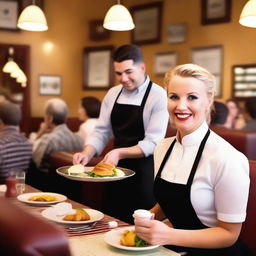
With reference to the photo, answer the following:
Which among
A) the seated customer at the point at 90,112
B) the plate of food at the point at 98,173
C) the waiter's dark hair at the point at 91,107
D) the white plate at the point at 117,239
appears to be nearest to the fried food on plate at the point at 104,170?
the plate of food at the point at 98,173

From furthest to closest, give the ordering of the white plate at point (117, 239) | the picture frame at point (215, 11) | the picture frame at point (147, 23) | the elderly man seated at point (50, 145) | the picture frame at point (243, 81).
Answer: the picture frame at point (147, 23), the picture frame at point (215, 11), the picture frame at point (243, 81), the elderly man seated at point (50, 145), the white plate at point (117, 239)

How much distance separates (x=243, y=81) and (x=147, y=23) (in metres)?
2.27

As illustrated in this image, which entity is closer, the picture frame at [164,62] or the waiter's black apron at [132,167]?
the waiter's black apron at [132,167]

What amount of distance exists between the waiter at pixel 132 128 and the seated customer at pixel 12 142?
78 cm

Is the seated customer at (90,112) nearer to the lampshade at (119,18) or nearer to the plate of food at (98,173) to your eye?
the lampshade at (119,18)

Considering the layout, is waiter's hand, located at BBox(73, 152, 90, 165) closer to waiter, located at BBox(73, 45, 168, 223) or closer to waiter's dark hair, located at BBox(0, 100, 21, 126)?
waiter, located at BBox(73, 45, 168, 223)

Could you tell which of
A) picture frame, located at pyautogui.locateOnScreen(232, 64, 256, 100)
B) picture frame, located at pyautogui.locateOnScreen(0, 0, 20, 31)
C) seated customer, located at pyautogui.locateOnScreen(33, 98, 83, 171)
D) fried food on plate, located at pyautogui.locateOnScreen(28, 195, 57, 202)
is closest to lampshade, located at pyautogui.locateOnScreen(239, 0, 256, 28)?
fried food on plate, located at pyautogui.locateOnScreen(28, 195, 57, 202)

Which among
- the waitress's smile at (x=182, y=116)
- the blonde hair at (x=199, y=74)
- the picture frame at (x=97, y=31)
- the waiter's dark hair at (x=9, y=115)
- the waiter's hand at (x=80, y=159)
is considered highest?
the picture frame at (x=97, y=31)

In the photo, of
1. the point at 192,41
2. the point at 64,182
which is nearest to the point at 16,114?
the point at 64,182

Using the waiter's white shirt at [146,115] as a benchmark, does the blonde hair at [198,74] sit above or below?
above

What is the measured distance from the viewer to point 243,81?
682cm

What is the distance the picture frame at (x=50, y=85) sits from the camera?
9172 mm

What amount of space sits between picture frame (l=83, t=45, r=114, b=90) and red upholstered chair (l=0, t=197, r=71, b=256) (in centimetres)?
820

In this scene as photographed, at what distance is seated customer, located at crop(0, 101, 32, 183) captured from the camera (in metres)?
3.60
